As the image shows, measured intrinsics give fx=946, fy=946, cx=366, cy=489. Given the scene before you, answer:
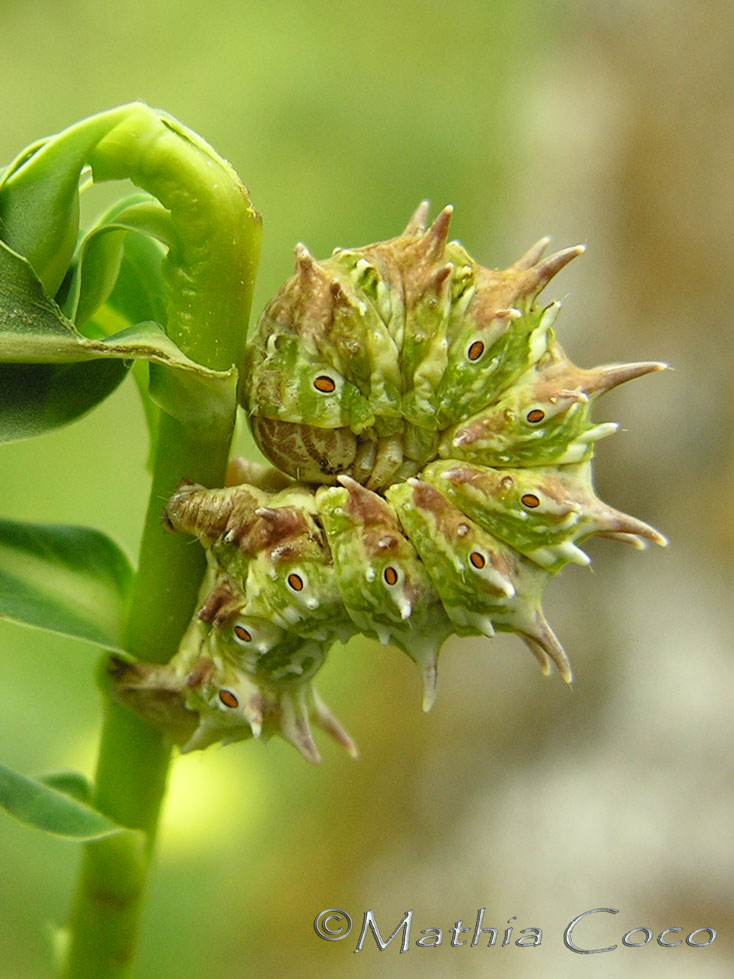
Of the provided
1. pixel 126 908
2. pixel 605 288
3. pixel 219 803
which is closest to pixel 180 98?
pixel 605 288

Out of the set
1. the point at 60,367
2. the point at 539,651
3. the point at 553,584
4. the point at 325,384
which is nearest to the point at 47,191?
the point at 60,367

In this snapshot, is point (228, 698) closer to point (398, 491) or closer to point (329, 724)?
point (329, 724)

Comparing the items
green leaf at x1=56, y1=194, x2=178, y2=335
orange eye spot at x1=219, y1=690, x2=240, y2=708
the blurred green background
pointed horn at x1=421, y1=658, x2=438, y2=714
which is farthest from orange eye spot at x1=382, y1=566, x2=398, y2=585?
the blurred green background

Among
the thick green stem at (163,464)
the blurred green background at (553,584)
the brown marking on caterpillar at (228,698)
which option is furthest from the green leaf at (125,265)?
the blurred green background at (553,584)

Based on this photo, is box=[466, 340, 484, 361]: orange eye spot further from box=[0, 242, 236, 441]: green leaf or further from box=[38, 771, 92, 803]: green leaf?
box=[38, 771, 92, 803]: green leaf

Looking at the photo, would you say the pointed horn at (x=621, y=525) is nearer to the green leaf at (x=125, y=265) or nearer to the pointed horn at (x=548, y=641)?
the pointed horn at (x=548, y=641)
